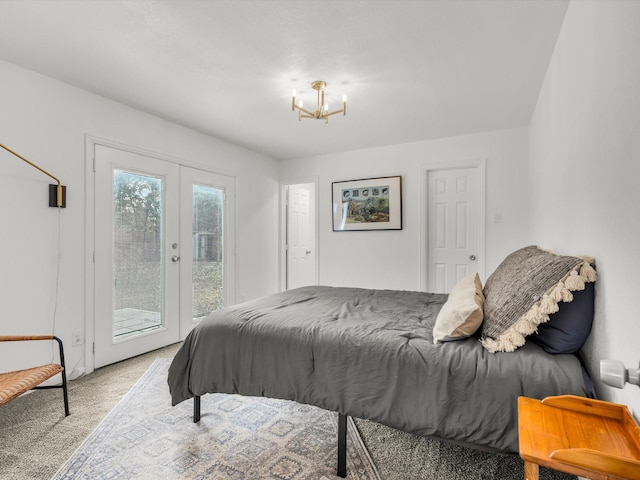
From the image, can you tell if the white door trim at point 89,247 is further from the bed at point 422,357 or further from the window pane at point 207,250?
the bed at point 422,357

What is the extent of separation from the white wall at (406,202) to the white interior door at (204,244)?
1.31m

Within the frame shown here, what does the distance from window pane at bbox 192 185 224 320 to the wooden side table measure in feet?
11.1

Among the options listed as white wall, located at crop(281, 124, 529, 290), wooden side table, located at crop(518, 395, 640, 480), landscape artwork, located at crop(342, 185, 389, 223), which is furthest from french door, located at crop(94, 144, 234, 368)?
wooden side table, located at crop(518, 395, 640, 480)

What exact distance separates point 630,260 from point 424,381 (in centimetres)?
82

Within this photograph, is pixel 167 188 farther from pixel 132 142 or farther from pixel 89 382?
pixel 89 382

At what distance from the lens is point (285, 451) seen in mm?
1716

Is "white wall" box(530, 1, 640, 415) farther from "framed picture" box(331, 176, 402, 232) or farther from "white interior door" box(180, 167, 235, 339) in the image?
"white interior door" box(180, 167, 235, 339)

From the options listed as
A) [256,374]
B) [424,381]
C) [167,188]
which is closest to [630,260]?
[424,381]

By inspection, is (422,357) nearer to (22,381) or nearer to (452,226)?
(22,381)

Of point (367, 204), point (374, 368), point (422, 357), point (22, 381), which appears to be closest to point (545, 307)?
point (422, 357)

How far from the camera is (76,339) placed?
2.67 metres

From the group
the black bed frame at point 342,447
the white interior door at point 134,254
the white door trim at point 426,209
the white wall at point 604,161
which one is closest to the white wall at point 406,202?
the white door trim at point 426,209

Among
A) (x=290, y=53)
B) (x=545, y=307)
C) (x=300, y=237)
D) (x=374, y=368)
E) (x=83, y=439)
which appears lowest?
(x=83, y=439)

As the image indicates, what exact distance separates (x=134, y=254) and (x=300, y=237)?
271 cm
